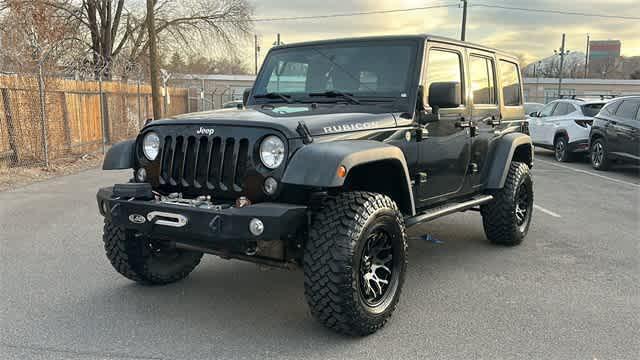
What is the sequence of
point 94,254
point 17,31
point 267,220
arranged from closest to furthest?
point 267,220 → point 94,254 → point 17,31

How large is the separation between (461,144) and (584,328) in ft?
6.30

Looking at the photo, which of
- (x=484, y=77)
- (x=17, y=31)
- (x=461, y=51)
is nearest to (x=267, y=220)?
(x=461, y=51)

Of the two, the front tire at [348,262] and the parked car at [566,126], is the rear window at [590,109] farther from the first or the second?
the front tire at [348,262]

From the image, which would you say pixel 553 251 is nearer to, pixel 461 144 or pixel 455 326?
pixel 461 144

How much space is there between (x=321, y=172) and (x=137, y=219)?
52.2 inches

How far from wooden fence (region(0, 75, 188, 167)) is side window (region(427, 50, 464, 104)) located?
9.06 metres

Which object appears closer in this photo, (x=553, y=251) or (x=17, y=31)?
(x=553, y=251)

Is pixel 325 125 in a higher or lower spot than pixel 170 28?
lower

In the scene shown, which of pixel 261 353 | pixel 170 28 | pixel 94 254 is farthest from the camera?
pixel 170 28

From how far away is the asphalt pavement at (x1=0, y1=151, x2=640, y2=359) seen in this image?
11.8ft

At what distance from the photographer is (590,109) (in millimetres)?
14367

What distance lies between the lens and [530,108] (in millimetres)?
21000

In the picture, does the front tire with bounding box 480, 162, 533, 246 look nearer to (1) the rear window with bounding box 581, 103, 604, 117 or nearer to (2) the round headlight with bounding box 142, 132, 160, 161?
(2) the round headlight with bounding box 142, 132, 160, 161

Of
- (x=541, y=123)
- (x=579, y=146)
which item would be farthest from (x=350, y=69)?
(x=541, y=123)
